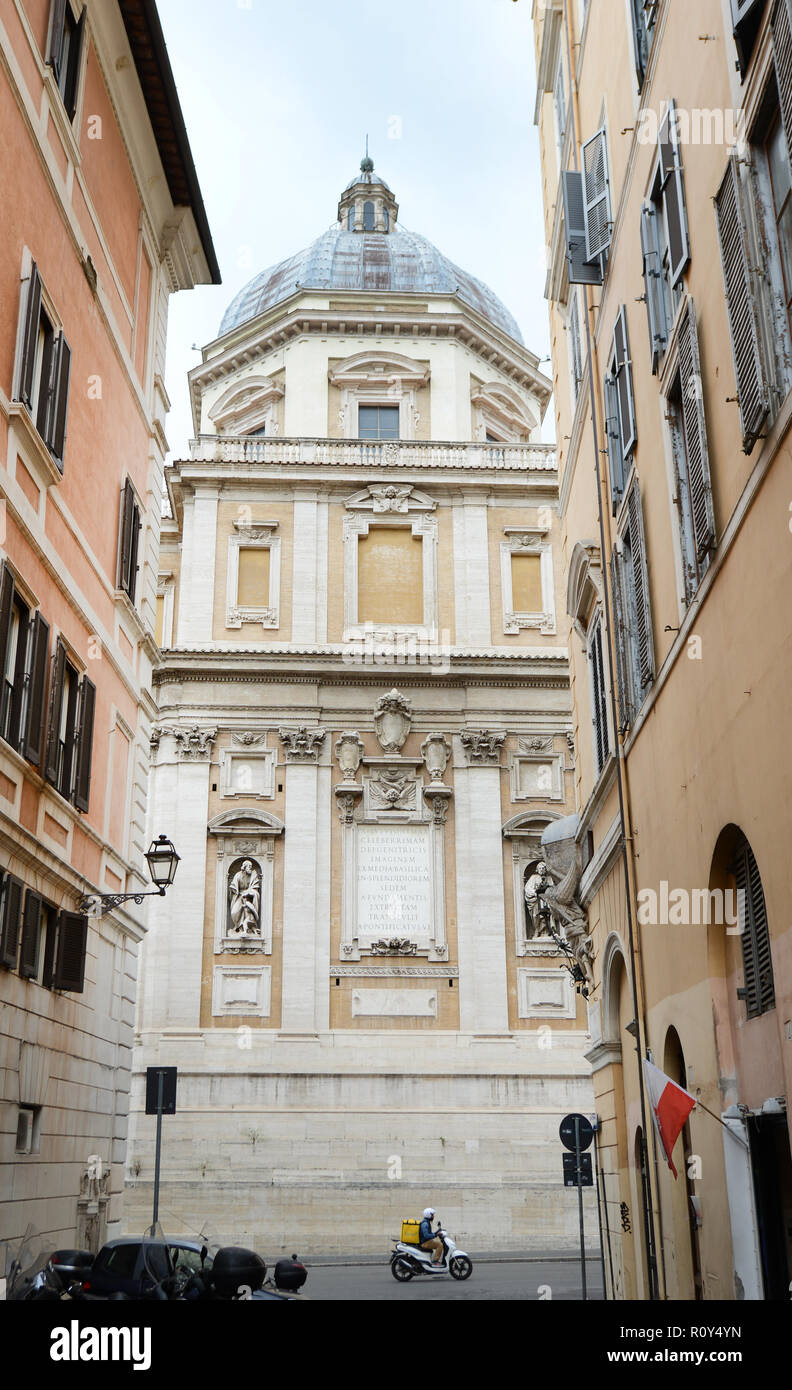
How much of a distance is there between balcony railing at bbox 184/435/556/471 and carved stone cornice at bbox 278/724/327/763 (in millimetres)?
6695

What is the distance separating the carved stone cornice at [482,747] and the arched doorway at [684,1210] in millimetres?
19300

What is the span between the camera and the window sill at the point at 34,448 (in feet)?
38.9

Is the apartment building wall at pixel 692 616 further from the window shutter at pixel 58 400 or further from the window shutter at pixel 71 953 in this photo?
the window shutter at pixel 71 953

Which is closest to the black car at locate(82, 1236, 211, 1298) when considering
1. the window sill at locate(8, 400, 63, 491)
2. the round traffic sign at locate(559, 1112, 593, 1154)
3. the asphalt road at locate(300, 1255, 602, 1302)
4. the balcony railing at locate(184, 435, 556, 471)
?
the round traffic sign at locate(559, 1112, 593, 1154)

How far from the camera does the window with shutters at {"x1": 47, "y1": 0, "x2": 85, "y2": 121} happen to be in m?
13.2

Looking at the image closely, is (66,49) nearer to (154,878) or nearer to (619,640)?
(619,640)

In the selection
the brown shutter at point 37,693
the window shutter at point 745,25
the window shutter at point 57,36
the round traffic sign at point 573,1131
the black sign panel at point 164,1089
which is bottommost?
the round traffic sign at point 573,1131

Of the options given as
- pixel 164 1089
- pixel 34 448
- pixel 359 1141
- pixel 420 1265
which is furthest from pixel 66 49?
pixel 359 1141

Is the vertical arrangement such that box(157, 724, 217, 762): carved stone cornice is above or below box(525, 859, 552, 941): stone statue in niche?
above

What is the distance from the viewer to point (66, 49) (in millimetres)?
14047

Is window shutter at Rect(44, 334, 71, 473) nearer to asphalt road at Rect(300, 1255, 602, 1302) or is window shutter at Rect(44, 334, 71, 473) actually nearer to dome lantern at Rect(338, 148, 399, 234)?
asphalt road at Rect(300, 1255, 602, 1302)

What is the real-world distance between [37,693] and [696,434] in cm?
655

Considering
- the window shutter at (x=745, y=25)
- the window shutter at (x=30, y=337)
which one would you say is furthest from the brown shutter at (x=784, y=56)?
the window shutter at (x=30, y=337)

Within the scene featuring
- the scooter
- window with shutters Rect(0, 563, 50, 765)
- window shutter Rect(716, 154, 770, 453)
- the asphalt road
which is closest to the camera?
window shutter Rect(716, 154, 770, 453)
